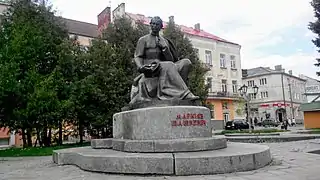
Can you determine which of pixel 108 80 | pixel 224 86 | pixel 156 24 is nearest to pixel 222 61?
pixel 224 86

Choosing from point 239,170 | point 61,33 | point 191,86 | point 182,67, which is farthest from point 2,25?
point 239,170

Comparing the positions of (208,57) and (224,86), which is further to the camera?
(224,86)

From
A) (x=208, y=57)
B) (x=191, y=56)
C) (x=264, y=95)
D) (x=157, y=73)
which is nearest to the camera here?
(x=157, y=73)

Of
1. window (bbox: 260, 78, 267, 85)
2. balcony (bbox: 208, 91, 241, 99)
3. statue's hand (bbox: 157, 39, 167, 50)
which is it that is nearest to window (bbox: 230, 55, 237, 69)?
balcony (bbox: 208, 91, 241, 99)

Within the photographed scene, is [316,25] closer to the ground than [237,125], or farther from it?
farther from it

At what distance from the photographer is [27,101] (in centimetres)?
1482

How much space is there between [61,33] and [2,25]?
3661 millimetres

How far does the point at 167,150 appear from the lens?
6746 millimetres

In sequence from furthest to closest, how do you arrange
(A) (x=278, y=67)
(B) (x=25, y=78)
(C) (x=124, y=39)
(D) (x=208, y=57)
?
1. (A) (x=278, y=67)
2. (D) (x=208, y=57)
3. (C) (x=124, y=39)
4. (B) (x=25, y=78)

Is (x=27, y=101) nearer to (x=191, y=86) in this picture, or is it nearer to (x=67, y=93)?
(x=67, y=93)

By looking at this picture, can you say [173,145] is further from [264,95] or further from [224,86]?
[264,95]

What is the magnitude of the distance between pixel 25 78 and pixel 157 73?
9.03 m

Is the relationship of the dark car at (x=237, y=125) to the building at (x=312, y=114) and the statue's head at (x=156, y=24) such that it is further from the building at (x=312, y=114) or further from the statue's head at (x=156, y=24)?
the statue's head at (x=156, y=24)

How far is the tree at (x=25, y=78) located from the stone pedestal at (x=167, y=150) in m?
6.60
